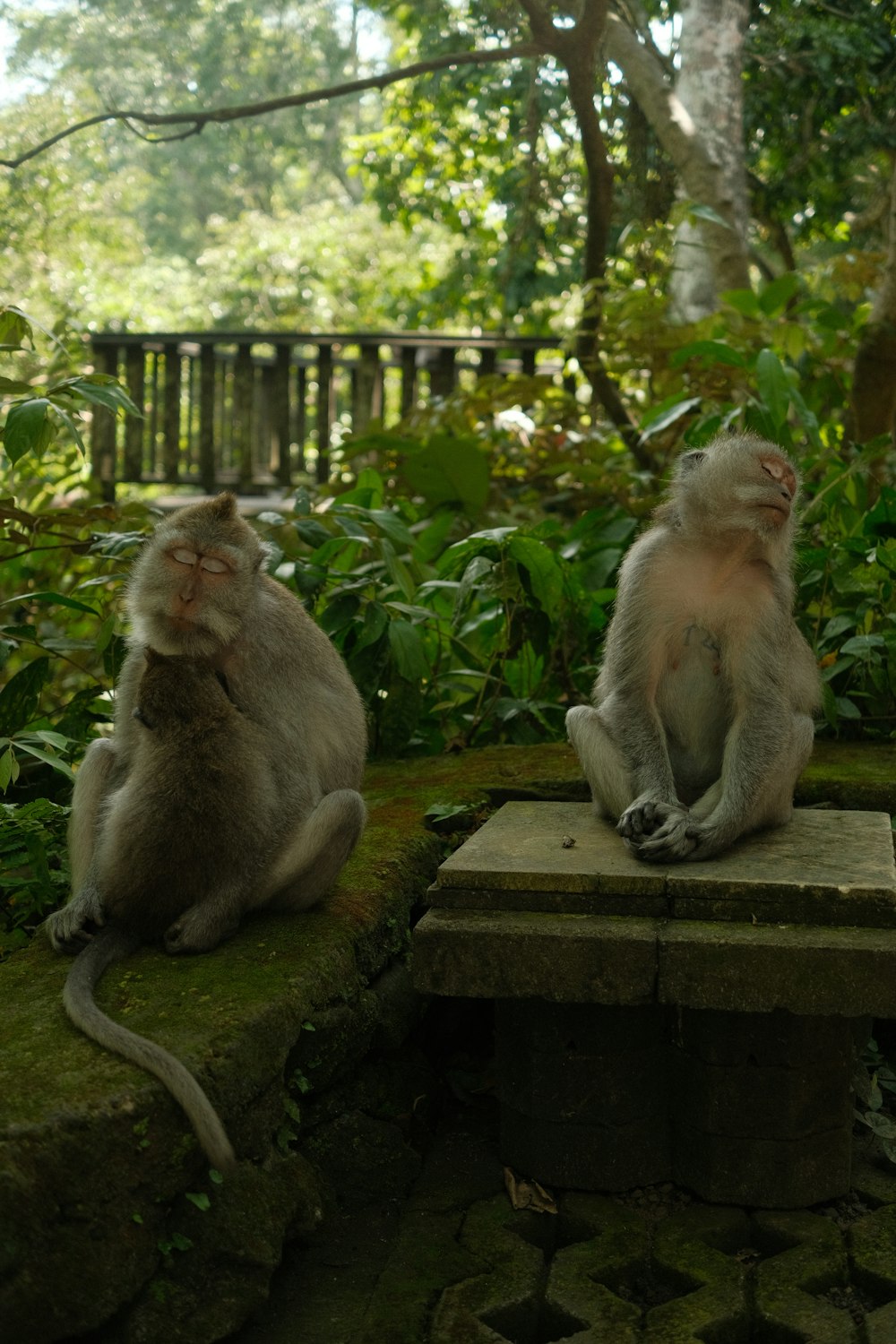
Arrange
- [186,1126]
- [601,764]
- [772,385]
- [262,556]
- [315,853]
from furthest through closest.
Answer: [772,385] → [601,764] → [262,556] → [315,853] → [186,1126]

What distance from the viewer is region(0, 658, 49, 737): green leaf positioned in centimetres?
376

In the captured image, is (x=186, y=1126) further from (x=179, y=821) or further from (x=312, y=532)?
(x=312, y=532)

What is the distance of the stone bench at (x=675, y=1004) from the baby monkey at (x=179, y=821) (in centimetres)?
44

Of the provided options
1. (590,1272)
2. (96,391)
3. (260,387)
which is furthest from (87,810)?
(260,387)

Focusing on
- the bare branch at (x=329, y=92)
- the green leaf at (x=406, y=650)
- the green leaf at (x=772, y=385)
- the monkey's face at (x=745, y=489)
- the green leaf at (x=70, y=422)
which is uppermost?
the bare branch at (x=329, y=92)

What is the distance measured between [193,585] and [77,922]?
775mm

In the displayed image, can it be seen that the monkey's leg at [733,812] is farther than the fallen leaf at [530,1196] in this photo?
Yes

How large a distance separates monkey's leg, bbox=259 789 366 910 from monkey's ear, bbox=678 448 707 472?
120 centimetres

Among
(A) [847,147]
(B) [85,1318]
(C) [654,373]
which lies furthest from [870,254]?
(B) [85,1318]

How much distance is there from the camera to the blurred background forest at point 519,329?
4363 mm

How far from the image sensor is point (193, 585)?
9.59 feet

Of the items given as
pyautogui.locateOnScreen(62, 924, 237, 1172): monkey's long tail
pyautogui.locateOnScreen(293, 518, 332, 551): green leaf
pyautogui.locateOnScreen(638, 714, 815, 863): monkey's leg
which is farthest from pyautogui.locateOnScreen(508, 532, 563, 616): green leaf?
pyautogui.locateOnScreen(62, 924, 237, 1172): monkey's long tail

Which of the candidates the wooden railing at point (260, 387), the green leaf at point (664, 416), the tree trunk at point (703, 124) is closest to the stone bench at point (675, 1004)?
the green leaf at point (664, 416)

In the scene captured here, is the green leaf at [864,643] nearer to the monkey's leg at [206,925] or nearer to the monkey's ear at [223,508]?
the monkey's ear at [223,508]
